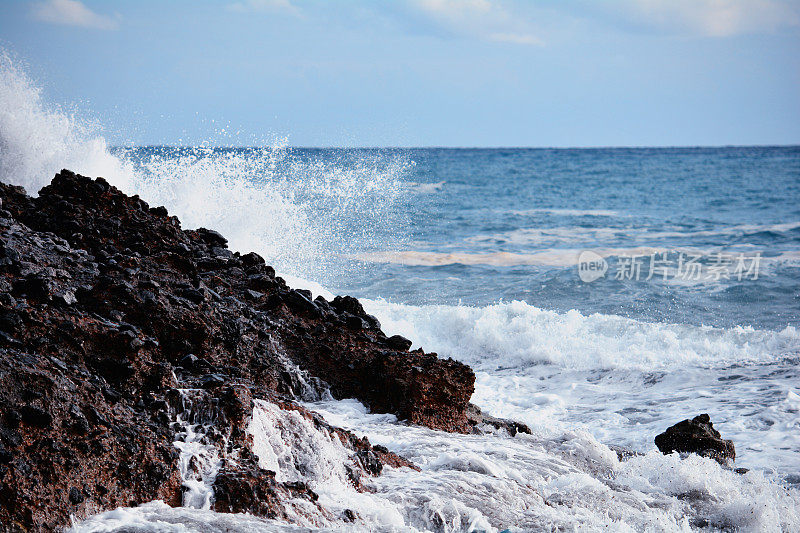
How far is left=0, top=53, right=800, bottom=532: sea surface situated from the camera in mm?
3865

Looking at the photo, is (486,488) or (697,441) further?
(697,441)

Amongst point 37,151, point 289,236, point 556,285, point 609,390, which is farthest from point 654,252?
point 37,151

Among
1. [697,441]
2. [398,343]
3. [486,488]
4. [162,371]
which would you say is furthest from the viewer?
[398,343]

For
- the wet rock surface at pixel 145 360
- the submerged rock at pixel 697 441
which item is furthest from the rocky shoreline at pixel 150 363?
the submerged rock at pixel 697 441

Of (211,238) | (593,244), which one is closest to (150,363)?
(211,238)

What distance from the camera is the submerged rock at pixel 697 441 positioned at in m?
5.24

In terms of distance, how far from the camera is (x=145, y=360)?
3.86 m

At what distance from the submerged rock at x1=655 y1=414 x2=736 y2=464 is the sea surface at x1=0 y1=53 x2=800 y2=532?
252mm

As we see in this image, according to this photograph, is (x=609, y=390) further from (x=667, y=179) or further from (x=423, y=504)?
(x=667, y=179)

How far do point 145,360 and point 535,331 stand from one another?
5.80 m

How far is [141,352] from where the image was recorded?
12.9ft

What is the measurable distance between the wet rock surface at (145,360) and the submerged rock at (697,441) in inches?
50.3

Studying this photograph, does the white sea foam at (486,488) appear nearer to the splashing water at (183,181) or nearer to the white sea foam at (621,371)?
the white sea foam at (621,371)

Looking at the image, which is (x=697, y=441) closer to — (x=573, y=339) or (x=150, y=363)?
(x=573, y=339)
